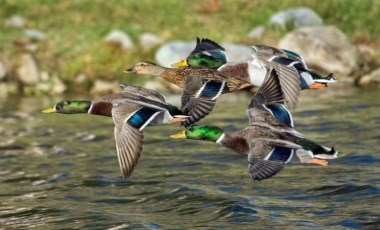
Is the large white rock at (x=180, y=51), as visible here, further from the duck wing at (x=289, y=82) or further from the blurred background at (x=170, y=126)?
the duck wing at (x=289, y=82)

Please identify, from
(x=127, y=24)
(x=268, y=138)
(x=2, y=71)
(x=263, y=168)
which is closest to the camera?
(x=263, y=168)

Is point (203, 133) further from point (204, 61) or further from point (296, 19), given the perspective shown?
point (296, 19)

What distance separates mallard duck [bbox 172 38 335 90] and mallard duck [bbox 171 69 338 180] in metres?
0.24

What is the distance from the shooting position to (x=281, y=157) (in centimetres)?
846

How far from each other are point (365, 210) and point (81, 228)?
273cm

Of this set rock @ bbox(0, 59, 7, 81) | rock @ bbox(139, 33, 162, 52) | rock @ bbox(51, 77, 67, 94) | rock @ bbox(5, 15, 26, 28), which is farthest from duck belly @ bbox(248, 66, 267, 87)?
rock @ bbox(5, 15, 26, 28)

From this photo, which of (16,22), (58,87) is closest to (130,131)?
(58,87)

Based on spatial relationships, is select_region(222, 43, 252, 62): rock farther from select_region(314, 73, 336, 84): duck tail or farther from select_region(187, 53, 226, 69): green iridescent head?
select_region(314, 73, 336, 84): duck tail

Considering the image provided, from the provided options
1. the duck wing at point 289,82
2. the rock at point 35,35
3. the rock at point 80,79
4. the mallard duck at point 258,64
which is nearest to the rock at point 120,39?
the rock at point 80,79

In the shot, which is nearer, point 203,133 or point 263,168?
point 263,168

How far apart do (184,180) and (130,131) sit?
3.01 metres

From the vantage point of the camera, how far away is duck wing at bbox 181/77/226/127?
9.10 meters

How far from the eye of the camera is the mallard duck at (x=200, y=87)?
9.14 meters

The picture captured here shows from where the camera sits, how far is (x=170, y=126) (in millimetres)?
16281
